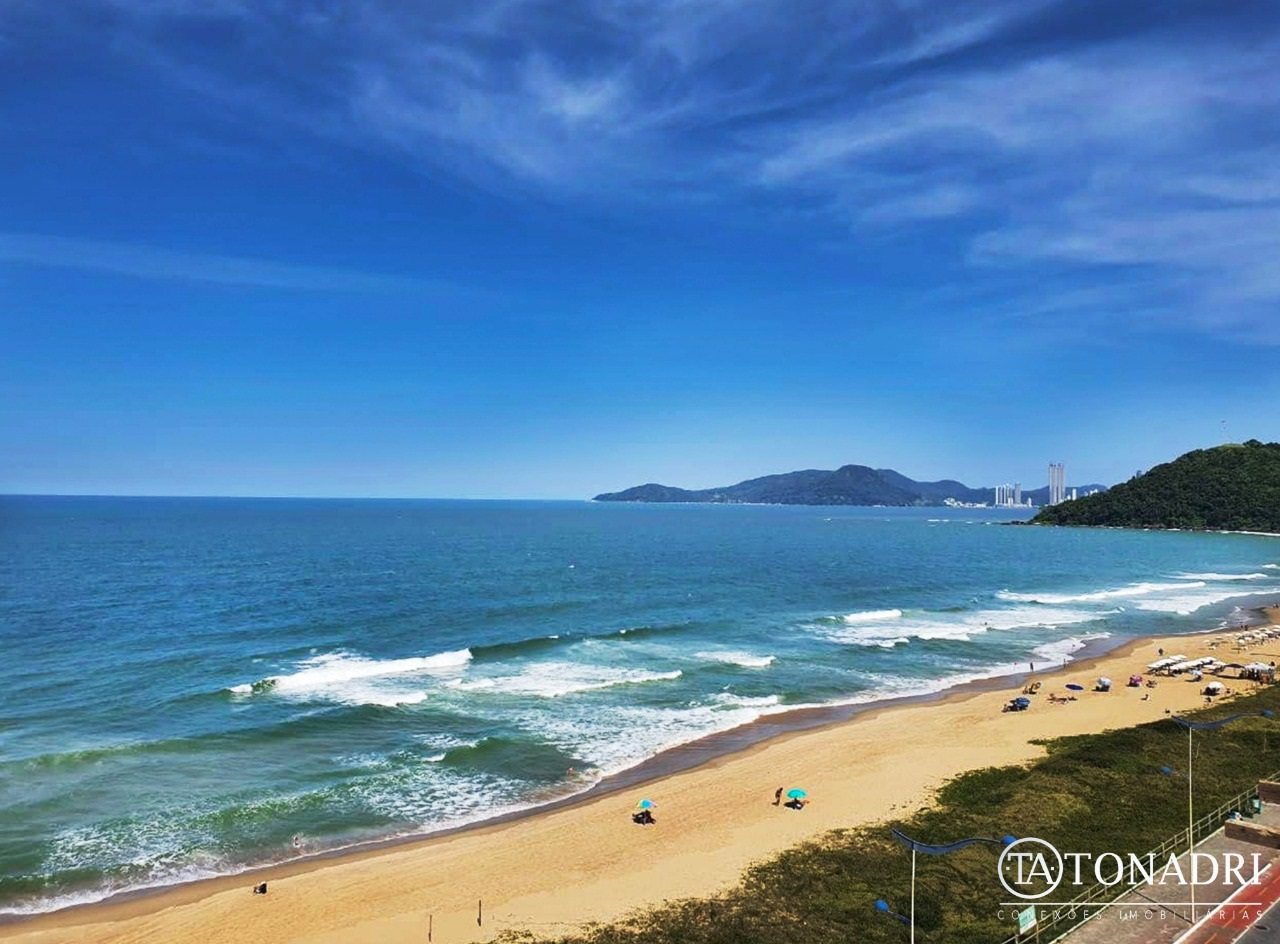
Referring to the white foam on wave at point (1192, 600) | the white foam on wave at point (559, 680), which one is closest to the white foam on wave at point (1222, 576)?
the white foam on wave at point (1192, 600)

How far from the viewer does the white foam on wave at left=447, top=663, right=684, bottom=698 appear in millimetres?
43625

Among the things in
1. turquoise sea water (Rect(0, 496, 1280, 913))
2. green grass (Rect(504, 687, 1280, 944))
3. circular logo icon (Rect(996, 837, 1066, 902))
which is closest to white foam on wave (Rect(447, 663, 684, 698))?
turquoise sea water (Rect(0, 496, 1280, 913))

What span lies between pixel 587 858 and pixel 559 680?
2137 centimetres

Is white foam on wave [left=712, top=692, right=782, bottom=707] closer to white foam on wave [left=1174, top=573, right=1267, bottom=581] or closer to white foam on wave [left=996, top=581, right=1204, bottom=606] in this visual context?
white foam on wave [left=996, top=581, right=1204, bottom=606]

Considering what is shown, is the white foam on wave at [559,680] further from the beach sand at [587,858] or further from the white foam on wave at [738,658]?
the beach sand at [587,858]

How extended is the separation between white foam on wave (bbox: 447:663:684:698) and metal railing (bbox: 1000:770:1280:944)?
28.1 meters

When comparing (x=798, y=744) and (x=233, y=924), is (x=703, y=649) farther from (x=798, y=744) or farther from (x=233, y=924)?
(x=233, y=924)

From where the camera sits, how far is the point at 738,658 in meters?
51.9

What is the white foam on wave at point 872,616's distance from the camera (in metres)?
66.8

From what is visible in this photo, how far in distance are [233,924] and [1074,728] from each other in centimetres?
3693

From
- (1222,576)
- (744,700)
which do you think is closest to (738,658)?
(744,700)

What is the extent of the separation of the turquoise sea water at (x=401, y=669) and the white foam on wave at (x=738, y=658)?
11.2 inches

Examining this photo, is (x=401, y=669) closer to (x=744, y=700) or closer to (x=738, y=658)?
(x=744, y=700)

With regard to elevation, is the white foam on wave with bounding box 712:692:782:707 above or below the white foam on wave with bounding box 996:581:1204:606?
below
